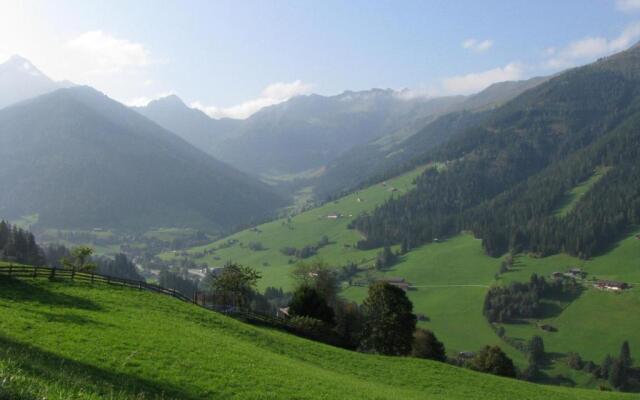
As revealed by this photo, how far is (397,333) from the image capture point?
261ft

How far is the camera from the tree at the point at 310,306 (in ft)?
282

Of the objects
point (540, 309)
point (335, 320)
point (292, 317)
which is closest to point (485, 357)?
point (335, 320)

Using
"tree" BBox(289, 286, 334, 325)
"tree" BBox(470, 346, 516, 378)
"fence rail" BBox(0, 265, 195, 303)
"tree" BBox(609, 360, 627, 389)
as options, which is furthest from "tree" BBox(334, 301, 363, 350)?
"tree" BBox(609, 360, 627, 389)

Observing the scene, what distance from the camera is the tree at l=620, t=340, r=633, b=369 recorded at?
485 ft

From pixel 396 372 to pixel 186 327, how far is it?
2309cm

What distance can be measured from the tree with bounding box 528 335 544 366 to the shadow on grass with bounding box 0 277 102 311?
495 feet

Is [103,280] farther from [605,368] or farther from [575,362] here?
[605,368]

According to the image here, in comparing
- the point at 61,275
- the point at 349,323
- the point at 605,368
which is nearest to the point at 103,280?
the point at 61,275

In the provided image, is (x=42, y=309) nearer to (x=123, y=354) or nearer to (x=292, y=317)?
(x=123, y=354)

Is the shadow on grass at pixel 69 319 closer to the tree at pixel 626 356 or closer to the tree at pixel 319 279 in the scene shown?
the tree at pixel 319 279

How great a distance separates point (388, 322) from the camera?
79375 mm

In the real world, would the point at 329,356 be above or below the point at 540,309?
above

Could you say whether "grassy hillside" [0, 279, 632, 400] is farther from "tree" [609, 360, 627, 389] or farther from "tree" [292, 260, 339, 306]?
"tree" [609, 360, 627, 389]

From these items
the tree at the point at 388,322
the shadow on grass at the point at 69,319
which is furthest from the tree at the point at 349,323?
the shadow on grass at the point at 69,319
